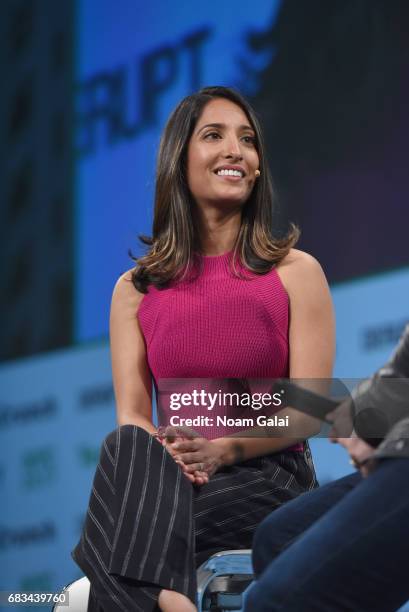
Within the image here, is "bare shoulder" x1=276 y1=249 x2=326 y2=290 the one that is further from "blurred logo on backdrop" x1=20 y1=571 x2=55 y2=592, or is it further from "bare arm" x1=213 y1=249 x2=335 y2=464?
"blurred logo on backdrop" x1=20 y1=571 x2=55 y2=592

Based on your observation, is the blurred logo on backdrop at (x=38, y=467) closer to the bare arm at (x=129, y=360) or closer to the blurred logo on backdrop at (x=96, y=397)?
the blurred logo on backdrop at (x=96, y=397)

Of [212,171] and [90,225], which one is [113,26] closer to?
[90,225]

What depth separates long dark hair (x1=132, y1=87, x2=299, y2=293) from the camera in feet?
6.78

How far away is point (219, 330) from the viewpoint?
1.96 metres

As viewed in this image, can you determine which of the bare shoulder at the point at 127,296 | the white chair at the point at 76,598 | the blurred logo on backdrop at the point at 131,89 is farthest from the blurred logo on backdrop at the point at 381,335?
the white chair at the point at 76,598

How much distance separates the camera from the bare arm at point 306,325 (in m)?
1.89

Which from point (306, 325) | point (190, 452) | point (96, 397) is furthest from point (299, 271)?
point (96, 397)

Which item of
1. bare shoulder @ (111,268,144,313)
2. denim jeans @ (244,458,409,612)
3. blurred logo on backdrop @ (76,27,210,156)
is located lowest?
denim jeans @ (244,458,409,612)

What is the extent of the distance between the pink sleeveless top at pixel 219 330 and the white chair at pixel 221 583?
33 centimetres

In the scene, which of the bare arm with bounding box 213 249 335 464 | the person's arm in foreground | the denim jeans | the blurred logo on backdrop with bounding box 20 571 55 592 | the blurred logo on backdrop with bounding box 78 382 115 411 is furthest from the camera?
the blurred logo on backdrop with bounding box 20 571 55 592

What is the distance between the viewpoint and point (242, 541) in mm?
1751

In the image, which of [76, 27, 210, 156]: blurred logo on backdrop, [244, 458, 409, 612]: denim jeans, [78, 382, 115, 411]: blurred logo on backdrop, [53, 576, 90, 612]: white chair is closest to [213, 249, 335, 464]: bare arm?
[53, 576, 90, 612]: white chair

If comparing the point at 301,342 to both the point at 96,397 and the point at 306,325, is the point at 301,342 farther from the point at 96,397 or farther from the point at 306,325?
the point at 96,397

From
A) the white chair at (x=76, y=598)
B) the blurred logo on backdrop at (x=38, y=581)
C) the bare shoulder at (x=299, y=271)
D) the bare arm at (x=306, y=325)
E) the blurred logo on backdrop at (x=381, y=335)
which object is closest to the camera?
the white chair at (x=76, y=598)
